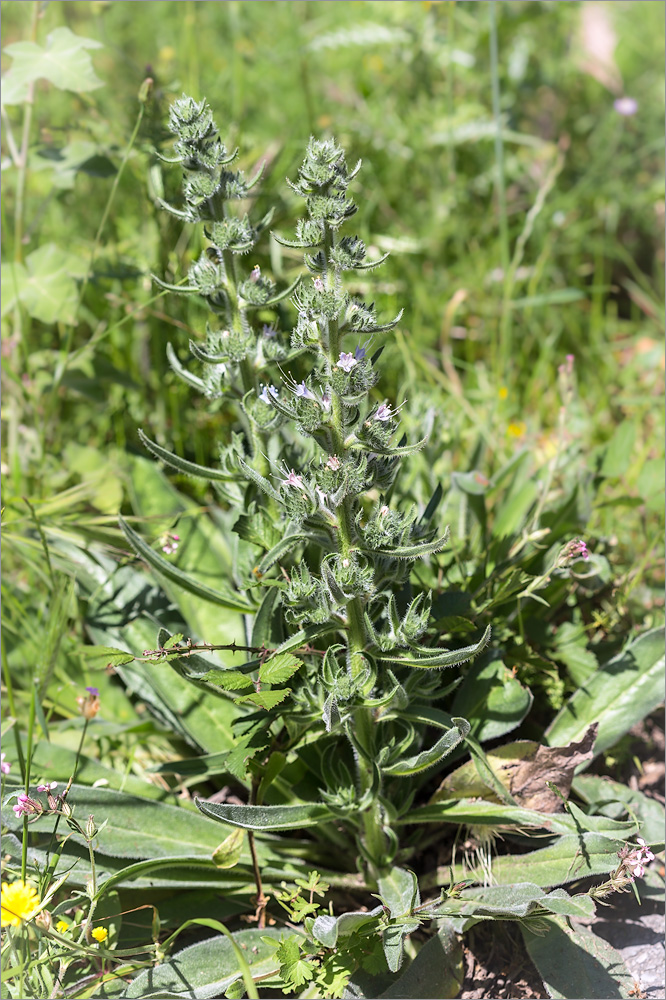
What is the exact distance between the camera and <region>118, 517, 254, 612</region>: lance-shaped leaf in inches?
88.4

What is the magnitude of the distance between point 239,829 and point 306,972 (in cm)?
42

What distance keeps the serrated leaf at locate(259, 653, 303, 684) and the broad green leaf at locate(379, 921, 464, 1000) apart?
0.74 meters

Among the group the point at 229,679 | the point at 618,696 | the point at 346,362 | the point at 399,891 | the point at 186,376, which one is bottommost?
the point at 399,891

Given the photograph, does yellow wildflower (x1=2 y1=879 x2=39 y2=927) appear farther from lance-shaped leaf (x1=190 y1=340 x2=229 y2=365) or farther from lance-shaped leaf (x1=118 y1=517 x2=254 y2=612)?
lance-shaped leaf (x1=190 y1=340 x2=229 y2=365)

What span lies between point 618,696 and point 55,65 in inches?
105

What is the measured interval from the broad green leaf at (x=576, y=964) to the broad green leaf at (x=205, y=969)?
642 mm

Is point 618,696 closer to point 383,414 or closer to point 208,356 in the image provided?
point 383,414

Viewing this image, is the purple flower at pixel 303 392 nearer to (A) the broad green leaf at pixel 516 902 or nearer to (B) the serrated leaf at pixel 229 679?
(B) the serrated leaf at pixel 229 679

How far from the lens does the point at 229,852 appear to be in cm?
216

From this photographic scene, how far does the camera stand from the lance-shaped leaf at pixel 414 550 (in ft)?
5.92

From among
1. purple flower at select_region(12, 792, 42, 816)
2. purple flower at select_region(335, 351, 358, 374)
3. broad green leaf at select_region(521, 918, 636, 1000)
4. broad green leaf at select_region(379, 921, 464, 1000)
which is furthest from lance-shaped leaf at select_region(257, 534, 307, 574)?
broad green leaf at select_region(521, 918, 636, 1000)

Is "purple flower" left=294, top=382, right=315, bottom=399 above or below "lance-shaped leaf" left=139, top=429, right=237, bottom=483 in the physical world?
above

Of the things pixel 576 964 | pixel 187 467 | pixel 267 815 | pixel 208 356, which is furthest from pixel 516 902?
pixel 208 356

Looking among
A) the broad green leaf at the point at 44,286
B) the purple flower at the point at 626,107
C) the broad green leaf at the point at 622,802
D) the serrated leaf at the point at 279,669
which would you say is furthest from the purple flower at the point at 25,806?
the purple flower at the point at 626,107
